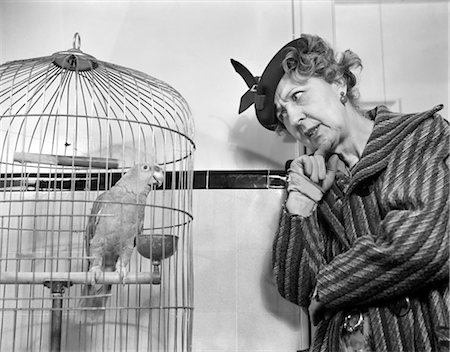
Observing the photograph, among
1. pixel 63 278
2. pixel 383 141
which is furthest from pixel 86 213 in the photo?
pixel 383 141

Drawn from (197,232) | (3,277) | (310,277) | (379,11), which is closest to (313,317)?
(310,277)

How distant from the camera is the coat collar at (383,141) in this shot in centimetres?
117

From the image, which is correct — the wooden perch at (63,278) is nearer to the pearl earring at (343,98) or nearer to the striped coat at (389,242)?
the striped coat at (389,242)

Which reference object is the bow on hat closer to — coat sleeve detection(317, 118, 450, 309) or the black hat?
the black hat

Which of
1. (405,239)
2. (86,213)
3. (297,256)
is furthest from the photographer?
(86,213)

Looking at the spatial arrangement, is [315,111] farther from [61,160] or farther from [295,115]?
[61,160]

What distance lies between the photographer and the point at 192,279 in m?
1.41

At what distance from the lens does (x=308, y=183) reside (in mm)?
1309

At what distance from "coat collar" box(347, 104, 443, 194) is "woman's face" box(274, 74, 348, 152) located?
0.38 feet

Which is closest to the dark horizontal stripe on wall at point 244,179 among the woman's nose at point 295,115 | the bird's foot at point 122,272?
the woman's nose at point 295,115

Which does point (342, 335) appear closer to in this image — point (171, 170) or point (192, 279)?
point (192, 279)

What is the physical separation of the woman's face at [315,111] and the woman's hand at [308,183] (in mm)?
44

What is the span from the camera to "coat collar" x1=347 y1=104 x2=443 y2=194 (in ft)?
3.82

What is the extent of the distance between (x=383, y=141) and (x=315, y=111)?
0.19 m
